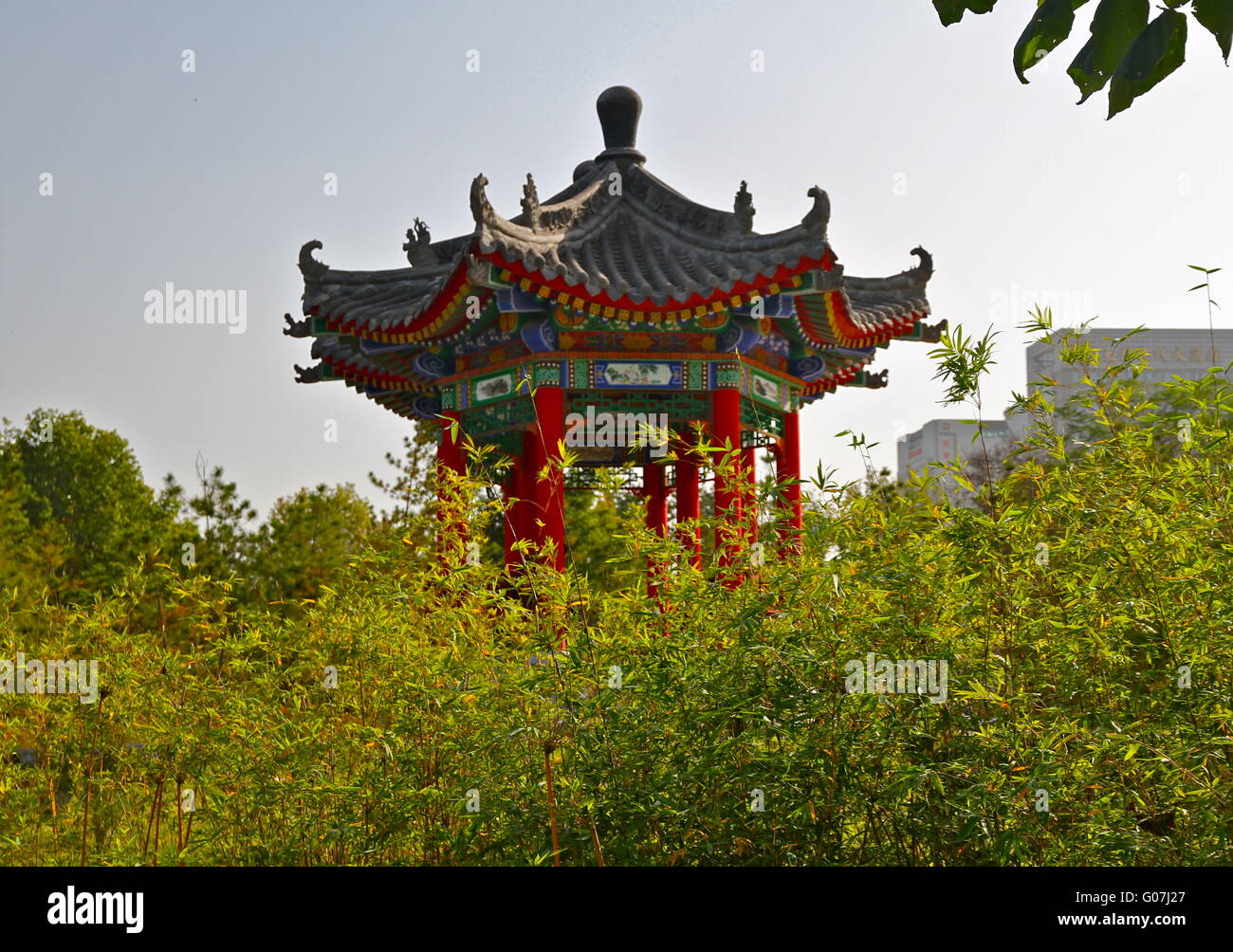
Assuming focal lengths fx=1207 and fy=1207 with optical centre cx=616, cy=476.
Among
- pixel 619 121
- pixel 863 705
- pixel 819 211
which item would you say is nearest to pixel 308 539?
pixel 619 121

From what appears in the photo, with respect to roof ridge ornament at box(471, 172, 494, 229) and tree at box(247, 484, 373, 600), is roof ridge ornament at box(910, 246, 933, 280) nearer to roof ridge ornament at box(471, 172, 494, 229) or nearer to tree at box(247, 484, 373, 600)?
roof ridge ornament at box(471, 172, 494, 229)

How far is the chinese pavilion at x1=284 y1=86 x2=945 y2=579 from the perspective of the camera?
289 inches

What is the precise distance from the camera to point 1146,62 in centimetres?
217

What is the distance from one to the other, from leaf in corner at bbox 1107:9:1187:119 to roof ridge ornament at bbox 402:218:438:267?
7630 mm

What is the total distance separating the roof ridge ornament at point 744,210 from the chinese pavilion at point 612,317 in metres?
0.01

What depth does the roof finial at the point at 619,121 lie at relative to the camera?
29.1 ft

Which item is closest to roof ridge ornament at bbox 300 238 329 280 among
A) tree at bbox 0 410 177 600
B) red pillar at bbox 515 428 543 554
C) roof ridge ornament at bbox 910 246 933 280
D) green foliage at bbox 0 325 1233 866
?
red pillar at bbox 515 428 543 554

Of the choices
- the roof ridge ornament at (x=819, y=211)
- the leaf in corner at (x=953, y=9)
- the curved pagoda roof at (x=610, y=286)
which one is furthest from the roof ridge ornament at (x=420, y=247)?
the leaf in corner at (x=953, y=9)

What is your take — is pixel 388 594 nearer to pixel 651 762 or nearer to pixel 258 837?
pixel 258 837

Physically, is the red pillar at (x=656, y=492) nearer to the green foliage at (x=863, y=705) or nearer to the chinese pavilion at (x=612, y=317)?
the chinese pavilion at (x=612, y=317)

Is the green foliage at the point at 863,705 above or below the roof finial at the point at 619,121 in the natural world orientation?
below

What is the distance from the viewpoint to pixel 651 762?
277cm

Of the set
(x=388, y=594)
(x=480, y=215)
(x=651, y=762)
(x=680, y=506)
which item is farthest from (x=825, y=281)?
(x=651, y=762)

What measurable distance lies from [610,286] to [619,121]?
7.30ft
